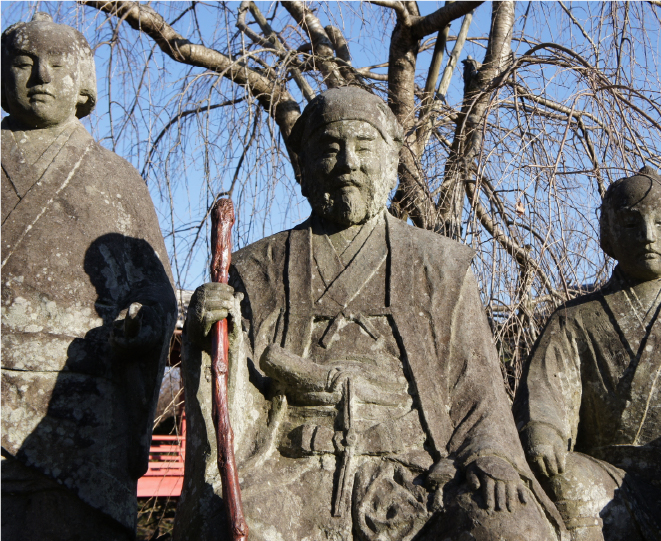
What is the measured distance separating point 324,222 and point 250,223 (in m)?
2.39

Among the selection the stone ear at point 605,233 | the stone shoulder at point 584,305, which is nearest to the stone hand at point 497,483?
the stone shoulder at point 584,305

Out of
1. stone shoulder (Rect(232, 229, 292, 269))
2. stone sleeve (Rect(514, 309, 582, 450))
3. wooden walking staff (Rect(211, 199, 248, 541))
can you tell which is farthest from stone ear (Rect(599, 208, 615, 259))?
wooden walking staff (Rect(211, 199, 248, 541))

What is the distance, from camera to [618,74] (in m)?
5.74

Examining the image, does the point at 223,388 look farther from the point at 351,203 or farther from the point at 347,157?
the point at 347,157

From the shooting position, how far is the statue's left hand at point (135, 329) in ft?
11.2

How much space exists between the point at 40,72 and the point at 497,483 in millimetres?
2498

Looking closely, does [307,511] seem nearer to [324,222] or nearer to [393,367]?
[393,367]

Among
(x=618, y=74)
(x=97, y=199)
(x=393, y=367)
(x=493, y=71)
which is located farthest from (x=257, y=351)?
(x=493, y=71)

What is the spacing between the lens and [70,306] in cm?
359

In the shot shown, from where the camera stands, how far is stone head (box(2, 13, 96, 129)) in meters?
3.81

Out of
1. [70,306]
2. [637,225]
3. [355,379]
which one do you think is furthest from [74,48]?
[637,225]

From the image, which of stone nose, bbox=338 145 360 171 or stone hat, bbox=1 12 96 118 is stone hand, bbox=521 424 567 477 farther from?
stone hat, bbox=1 12 96 118

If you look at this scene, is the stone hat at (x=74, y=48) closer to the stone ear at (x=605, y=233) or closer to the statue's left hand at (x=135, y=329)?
the statue's left hand at (x=135, y=329)

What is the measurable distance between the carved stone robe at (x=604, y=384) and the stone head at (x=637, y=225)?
5.8 inches
